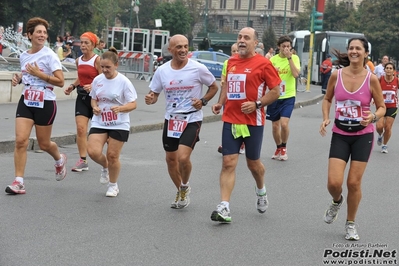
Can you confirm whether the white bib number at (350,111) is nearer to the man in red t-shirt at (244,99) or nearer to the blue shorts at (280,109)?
the man in red t-shirt at (244,99)

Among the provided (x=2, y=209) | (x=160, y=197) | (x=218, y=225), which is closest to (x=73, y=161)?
(x=160, y=197)

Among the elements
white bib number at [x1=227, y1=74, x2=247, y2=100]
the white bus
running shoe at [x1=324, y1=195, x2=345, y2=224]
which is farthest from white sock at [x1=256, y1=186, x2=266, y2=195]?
the white bus

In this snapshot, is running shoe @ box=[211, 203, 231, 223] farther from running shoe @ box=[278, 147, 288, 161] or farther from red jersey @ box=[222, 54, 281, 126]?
running shoe @ box=[278, 147, 288, 161]

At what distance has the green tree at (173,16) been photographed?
93500mm

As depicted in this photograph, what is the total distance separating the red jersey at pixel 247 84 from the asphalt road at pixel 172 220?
3.31 ft

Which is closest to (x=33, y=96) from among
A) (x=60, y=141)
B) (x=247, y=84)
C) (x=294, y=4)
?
(x=247, y=84)

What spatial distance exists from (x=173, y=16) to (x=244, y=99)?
8554cm

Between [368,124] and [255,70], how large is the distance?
1224 mm

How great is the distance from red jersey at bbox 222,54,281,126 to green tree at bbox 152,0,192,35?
85.4 meters

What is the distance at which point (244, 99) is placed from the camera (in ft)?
27.8

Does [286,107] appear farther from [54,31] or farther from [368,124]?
[54,31]

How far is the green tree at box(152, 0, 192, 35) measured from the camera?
9350cm

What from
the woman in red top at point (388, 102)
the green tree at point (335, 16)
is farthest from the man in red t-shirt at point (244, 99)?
the green tree at point (335, 16)

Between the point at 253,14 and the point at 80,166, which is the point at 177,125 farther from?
the point at 253,14
